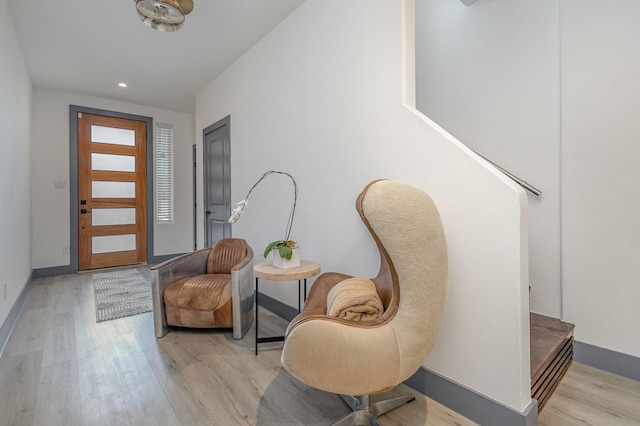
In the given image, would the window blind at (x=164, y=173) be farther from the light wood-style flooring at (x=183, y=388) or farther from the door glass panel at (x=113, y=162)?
the light wood-style flooring at (x=183, y=388)

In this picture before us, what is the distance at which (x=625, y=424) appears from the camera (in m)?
1.45

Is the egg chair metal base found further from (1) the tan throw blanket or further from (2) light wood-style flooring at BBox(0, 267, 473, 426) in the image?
(1) the tan throw blanket

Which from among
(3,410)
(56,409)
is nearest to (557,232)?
(56,409)

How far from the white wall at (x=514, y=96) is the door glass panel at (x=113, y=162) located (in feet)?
16.7

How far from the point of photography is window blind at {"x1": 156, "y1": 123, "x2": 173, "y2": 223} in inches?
219

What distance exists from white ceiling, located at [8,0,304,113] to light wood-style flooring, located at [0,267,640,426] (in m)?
2.88

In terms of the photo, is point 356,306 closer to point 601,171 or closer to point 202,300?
point 202,300

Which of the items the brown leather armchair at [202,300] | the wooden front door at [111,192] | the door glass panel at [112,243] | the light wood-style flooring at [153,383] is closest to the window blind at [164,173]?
the wooden front door at [111,192]

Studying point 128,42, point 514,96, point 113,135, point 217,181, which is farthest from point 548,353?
point 113,135

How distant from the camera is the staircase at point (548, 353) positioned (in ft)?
5.17

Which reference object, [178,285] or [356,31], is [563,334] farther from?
[178,285]

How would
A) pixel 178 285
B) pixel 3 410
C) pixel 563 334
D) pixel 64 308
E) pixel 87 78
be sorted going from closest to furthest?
pixel 3 410 < pixel 563 334 < pixel 178 285 < pixel 64 308 < pixel 87 78

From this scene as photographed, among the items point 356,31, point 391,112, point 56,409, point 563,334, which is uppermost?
point 356,31

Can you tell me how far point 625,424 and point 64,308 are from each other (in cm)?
457
